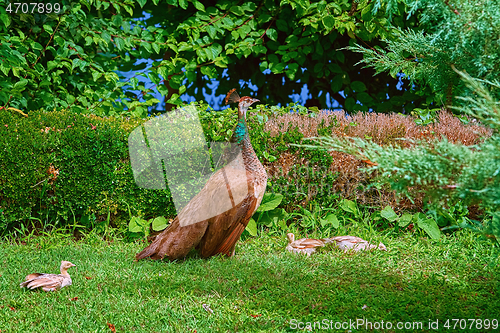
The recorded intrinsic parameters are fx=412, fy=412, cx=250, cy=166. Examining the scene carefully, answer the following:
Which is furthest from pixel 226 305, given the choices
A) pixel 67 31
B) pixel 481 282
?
pixel 67 31

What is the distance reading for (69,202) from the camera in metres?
4.77

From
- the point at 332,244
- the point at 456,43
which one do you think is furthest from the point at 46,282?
the point at 456,43

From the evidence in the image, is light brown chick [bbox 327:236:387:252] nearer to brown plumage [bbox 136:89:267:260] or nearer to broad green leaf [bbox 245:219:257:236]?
broad green leaf [bbox 245:219:257:236]

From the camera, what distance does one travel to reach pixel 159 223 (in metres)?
4.87

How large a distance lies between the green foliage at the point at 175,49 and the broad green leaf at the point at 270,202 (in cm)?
300

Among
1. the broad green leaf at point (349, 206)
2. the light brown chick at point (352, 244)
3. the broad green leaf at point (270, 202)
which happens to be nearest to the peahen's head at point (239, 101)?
the broad green leaf at point (270, 202)

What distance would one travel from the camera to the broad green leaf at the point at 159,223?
15.8 feet

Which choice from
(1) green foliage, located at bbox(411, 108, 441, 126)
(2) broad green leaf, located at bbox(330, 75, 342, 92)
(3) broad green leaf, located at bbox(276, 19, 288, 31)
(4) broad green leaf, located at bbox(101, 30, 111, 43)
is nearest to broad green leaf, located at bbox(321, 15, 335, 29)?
(3) broad green leaf, located at bbox(276, 19, 288, 31)

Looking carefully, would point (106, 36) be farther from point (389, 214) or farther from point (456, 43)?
point (456, 43)

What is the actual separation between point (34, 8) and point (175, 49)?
2.28 m

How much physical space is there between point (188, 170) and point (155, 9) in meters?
4.23

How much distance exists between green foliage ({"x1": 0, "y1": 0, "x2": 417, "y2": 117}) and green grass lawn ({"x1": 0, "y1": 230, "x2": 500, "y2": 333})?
2.97 metres

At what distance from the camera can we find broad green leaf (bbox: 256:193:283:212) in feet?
16.0

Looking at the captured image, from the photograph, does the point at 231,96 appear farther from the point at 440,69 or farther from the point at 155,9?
the point at 155,9
